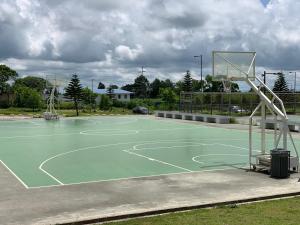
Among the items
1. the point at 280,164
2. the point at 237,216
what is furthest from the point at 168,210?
the point at 280,164

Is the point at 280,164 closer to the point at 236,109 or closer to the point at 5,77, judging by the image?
the point at 236,109

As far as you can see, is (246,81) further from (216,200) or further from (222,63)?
(216,200)

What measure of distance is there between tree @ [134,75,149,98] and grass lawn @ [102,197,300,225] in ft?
425

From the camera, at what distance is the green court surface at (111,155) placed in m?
15.8

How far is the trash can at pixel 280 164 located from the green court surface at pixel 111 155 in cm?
250

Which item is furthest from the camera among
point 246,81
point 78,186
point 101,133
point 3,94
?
point 3,94

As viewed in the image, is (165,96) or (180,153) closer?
(180,153)

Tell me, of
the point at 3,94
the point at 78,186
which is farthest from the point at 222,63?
the point at 3,94

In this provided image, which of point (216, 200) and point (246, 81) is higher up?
point (246, 81)

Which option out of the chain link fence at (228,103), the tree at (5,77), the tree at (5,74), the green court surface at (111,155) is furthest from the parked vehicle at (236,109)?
the tree at (5,74)

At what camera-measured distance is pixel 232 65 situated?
1703cm

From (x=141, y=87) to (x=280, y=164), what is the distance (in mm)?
131104

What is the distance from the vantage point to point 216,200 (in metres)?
11.4

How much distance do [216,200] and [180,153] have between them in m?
9.83
